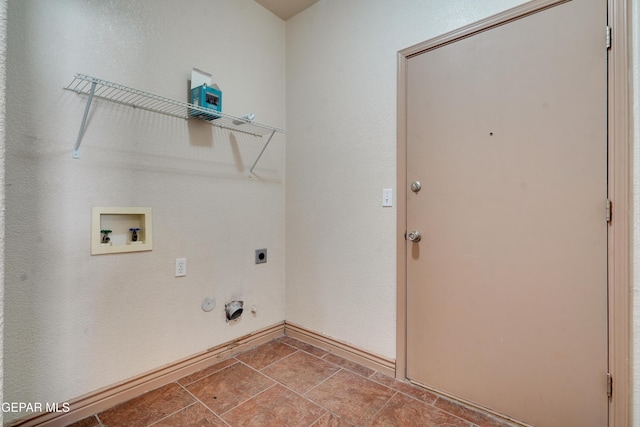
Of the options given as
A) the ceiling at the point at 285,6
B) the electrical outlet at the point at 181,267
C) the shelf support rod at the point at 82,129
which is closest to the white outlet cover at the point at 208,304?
the electrical outlet at the point at 181,267

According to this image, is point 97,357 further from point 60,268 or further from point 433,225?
point 433,225

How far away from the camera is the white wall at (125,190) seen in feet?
4.53

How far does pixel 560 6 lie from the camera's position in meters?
1.38

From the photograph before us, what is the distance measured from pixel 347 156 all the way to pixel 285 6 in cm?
131

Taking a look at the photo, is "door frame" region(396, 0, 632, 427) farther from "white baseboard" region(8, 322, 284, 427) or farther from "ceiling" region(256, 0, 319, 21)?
"white baseboard" region(8, 322, 284, 427)

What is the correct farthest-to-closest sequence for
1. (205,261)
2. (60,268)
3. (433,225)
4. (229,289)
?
(229,289)
(205,261)
(433,225)
(60,268)

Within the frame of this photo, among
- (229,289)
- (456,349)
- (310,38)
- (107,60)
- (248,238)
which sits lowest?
(456,349)

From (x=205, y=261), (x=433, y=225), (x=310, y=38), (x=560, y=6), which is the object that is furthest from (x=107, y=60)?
(x=560, y=6)

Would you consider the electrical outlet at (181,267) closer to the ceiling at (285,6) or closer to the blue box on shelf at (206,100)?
the blue box on shelf at (206,100)

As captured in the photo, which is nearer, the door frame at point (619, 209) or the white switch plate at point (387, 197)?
the door frame at point (619, 209)

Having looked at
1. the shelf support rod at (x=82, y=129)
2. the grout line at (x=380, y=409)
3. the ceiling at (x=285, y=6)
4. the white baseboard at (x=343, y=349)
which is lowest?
the grout line at (x=380, y=409)

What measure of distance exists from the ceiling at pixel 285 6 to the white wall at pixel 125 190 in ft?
0.27

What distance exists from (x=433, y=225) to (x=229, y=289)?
143 centimetres

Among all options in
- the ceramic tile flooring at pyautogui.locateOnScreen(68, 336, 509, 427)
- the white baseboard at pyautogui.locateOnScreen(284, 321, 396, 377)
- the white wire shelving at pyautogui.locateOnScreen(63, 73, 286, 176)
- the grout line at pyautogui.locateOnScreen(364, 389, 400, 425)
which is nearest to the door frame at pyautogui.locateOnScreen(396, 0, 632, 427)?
the ceramic tile flooring at pyautogui.locateOnScreen(68, 336, 509, 427)
